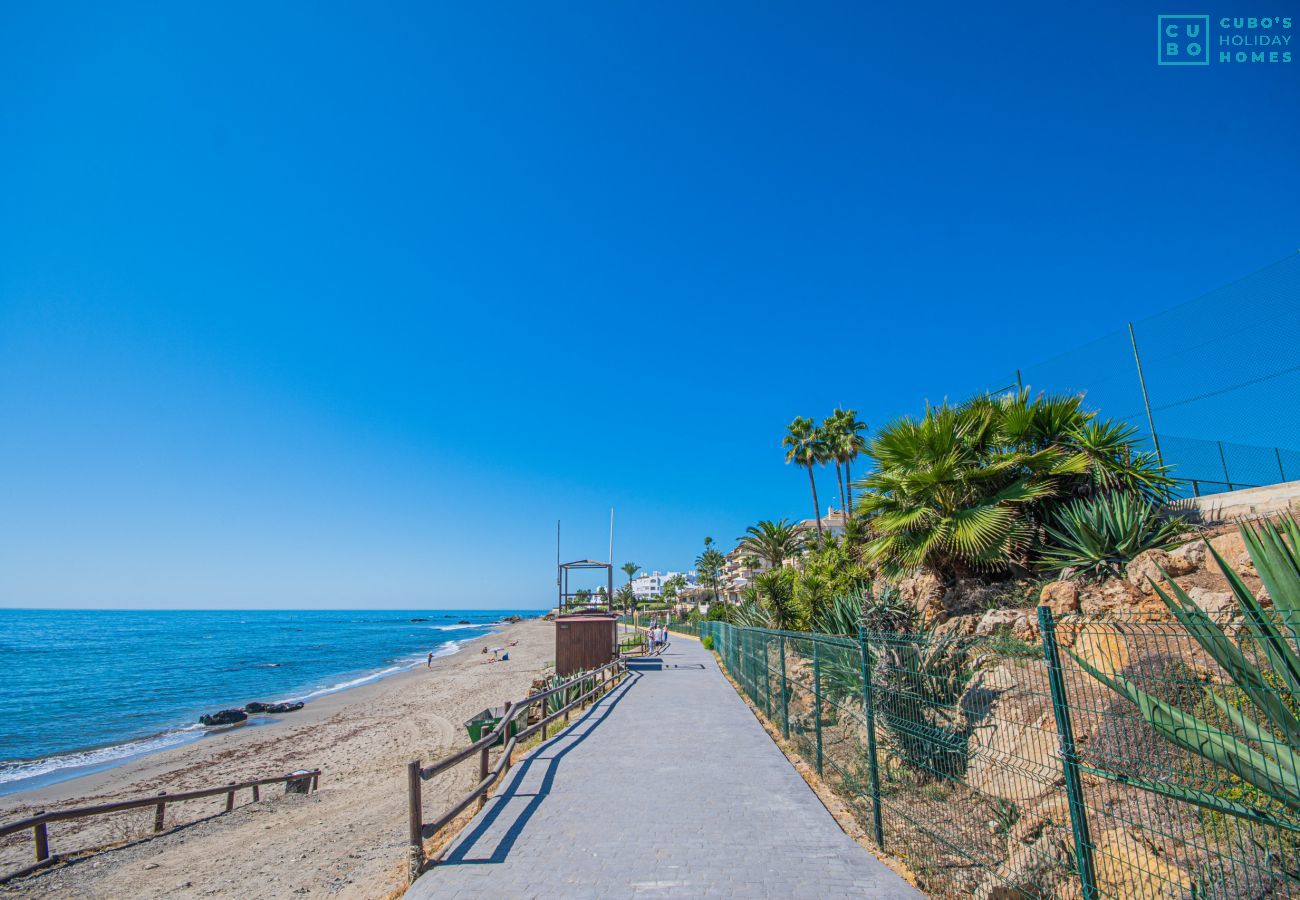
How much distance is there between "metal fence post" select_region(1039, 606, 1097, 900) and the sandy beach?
16.6 ft

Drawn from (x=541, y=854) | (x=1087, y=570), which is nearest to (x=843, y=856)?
(x=541, y=854)

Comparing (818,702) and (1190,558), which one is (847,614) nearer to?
(818,702)

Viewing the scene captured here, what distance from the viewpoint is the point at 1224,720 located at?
3.69 metres

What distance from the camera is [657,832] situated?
6.07 m

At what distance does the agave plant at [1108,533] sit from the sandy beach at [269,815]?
32.7 feet

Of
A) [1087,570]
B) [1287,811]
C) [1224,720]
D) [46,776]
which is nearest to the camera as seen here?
[1287,811]

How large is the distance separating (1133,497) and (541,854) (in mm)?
10152

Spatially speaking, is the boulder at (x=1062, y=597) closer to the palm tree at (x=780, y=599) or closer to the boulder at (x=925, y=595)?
the boulder at (x=925, y=595)

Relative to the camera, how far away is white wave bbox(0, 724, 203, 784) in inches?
768

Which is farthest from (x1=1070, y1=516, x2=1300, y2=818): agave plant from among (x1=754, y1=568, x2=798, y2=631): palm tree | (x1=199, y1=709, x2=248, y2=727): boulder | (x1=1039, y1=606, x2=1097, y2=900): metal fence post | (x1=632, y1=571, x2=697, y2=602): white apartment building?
(x1=632, y1=571, x2=697, y2=602): white apartment building

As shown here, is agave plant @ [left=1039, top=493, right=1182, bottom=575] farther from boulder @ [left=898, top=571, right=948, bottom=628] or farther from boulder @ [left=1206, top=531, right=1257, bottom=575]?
boulder @ [left=898, top=571, right=948, bottom=628]

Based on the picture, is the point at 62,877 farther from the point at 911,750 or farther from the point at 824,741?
the point at 911,750

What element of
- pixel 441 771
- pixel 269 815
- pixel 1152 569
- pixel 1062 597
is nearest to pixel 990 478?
pixel 1062 597

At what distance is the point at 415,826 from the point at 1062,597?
8.78 metres
